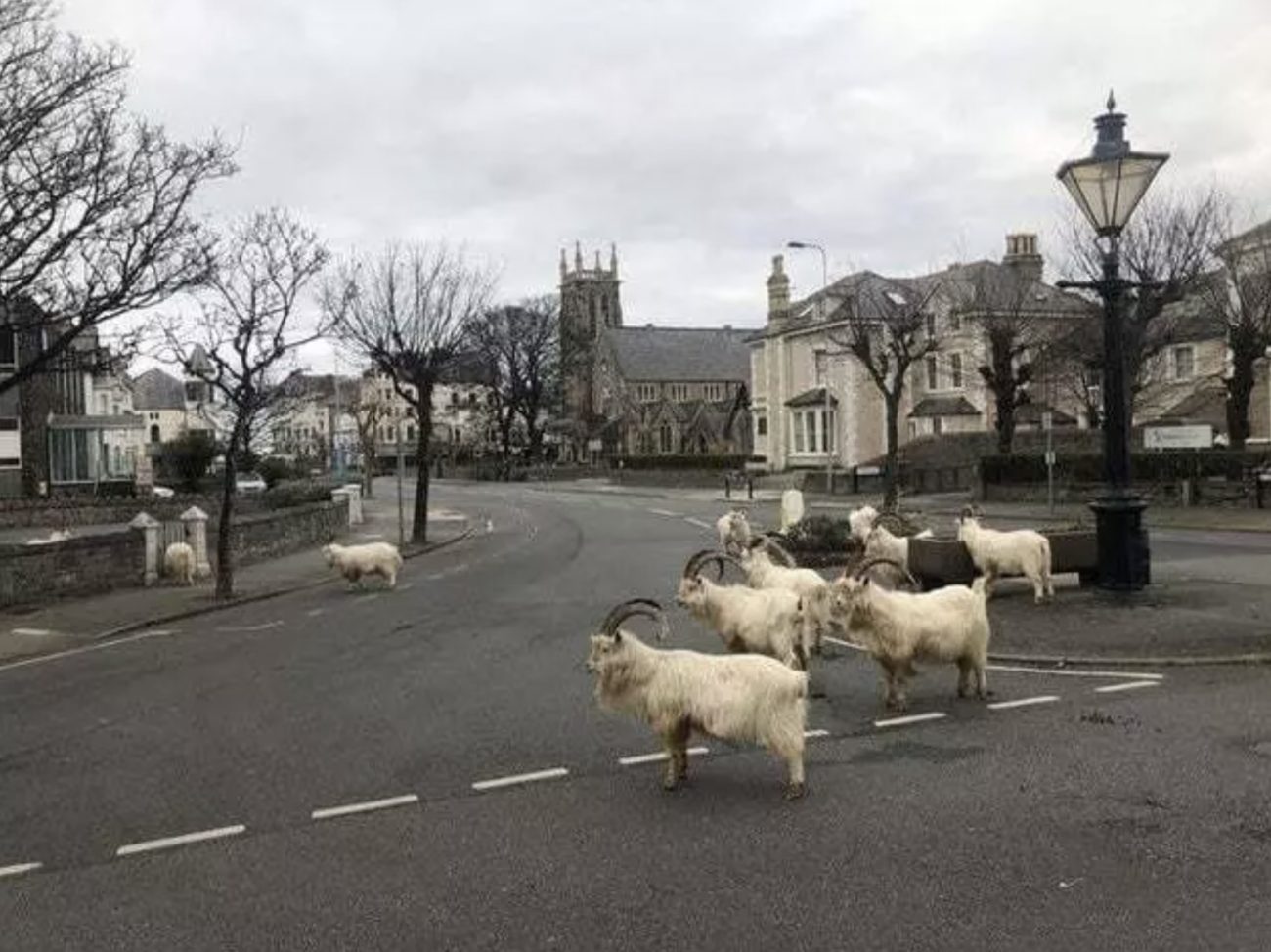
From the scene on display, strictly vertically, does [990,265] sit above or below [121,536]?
above

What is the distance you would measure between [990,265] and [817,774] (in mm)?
58443

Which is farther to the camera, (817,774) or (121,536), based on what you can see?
(121,536)

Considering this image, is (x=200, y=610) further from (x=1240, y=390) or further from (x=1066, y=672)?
(x=1240, y=390)

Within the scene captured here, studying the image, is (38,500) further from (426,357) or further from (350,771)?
(350,771)

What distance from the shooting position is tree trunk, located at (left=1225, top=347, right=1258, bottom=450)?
44.1 meters

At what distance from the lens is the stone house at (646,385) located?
12038cm

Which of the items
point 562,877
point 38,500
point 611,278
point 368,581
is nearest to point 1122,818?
point 562,877

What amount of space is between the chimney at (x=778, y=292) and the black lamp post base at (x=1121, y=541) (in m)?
67.2

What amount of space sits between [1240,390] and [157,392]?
129 m

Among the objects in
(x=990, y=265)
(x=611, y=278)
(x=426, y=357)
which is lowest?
(x=426, y=357)

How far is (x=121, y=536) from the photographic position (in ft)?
86.1

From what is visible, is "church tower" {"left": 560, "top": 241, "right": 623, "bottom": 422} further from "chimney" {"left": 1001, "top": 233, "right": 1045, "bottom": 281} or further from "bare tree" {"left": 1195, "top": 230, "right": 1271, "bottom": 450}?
"bare tree" {"left": 1195, "top": 230, "right": 1271, "bottom": 450}

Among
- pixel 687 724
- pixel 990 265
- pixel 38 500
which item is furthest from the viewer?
pixel 990 265

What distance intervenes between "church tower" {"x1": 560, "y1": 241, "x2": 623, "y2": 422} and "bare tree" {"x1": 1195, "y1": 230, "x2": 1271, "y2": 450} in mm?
78497
